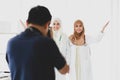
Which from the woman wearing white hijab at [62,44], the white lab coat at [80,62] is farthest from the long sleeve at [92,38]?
the woman wearing white hijab at [62,44]

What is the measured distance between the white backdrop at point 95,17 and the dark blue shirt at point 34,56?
319cm

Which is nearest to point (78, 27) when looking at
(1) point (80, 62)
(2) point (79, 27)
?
(2) point (79, 27)

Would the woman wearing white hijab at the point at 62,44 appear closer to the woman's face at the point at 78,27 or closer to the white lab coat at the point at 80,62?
the white lab coat at the point at 80,62

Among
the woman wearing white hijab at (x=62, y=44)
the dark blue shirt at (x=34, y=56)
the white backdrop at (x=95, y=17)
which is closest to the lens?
the dark blue shirt at (x=34, y=56)

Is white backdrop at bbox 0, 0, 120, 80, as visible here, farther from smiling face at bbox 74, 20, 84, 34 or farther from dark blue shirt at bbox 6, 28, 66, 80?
dark blue shirt at bbox 6, 28, 66, 80

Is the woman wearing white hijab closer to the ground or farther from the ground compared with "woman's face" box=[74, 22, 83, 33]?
closer to the ground

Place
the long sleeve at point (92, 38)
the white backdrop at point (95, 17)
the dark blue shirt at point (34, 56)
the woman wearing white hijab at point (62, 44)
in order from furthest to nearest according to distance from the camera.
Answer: the white backdrop at point (95, 17) → the long sleeve at point (92, 38) → the woman wearing white hijab at point (62, 44) → the dark blue shirt at point (34, 56)

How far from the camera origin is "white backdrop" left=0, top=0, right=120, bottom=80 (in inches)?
177

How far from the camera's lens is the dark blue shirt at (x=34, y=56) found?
1.28 meters

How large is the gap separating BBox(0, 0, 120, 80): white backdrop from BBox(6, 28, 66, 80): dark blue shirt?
3188 millimetres

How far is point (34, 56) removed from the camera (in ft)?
4.25

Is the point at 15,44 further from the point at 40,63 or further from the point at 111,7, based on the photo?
the point at 111,7

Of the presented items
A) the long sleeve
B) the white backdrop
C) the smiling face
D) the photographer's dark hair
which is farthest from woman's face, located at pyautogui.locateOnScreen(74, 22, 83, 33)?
the photographer's dark hair

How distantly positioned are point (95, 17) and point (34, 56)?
339 cm
